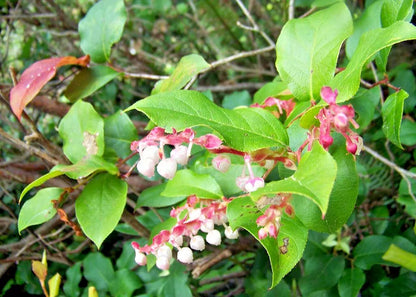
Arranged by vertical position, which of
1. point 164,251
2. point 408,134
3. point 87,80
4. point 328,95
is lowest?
point 408,134

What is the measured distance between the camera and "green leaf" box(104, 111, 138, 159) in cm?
77

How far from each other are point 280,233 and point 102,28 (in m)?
0.59

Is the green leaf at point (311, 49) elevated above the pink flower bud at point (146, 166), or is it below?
above

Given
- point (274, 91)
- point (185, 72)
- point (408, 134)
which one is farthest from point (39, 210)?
point (408, 134)

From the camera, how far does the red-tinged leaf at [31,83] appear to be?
2.27 feet

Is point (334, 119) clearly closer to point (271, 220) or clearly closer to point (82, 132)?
point (271, 220)

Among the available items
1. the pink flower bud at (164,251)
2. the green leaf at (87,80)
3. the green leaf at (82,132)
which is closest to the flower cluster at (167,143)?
the pink flower bud at (164,251)

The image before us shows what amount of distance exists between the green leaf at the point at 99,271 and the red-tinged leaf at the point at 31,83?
1.31 feet

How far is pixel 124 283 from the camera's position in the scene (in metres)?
0.84

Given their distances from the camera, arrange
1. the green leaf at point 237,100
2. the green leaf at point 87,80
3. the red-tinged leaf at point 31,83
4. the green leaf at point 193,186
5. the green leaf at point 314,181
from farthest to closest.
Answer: the green leaf at point 237,100
the green leaf at point 87,80
the red-tinged leaf at point 31,83
the green leaf at point 193,186
the green leaf at point 314,181

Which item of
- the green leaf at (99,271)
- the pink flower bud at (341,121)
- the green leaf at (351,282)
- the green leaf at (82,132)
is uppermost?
the pink flower bud at (341,121)

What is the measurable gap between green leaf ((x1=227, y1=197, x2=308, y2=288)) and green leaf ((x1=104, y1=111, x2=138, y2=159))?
0.34 metres

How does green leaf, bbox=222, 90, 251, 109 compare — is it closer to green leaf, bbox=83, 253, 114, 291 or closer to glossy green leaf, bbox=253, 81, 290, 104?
glossy green leaf, bbox=253, 81, 290, 104

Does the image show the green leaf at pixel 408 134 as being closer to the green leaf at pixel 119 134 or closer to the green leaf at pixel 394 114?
the green leaf at pixel 394 114
